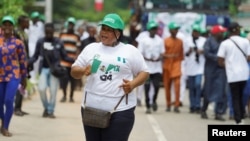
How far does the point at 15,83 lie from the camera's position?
Result: 38.5 feet

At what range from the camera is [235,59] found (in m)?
13.4

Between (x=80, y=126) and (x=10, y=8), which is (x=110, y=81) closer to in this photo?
(x=80, y=126)

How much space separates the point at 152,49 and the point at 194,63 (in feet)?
3.87

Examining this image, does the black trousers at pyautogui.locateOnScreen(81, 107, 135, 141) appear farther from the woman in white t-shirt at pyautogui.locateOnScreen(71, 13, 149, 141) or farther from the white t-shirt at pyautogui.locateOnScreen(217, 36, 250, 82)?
the white t-shirt at pyautogui.locateOnScreen(217, 36, 250, 82)

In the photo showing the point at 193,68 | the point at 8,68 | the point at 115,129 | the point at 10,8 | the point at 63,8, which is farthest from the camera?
the point at 63,8

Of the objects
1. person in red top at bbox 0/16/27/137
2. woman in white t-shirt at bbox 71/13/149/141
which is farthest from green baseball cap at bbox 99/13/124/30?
person in red top at bbox 0/16/27/137

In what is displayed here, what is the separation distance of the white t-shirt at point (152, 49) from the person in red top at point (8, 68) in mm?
4853

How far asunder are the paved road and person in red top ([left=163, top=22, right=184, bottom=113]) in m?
0.41

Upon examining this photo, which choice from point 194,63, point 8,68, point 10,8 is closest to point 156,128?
point 8,68

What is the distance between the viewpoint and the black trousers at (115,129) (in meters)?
7.70

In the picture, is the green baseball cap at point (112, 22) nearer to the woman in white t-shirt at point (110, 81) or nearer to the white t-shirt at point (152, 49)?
the woman in white t-shirt at point (110, 81)

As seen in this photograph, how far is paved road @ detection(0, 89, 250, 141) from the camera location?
12.3 meters

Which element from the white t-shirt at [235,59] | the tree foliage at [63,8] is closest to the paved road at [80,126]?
the white t-shirt at [235,59]

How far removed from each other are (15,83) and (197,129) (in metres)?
3.68
